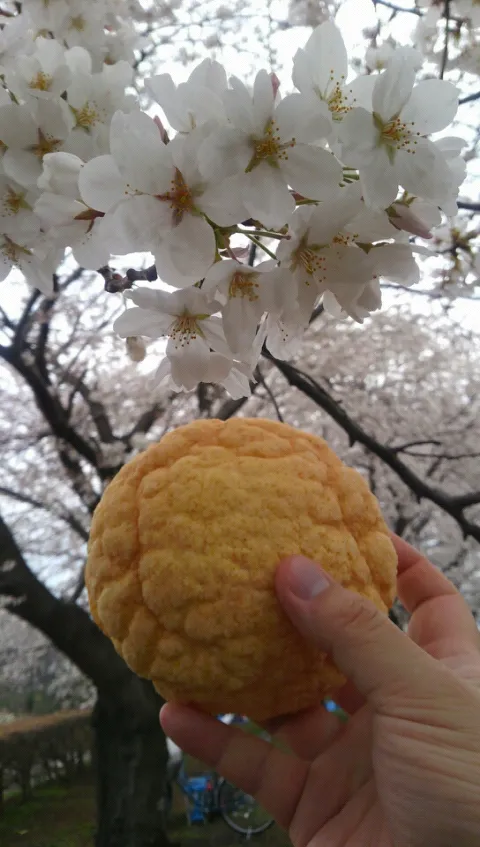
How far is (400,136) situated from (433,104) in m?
0.07

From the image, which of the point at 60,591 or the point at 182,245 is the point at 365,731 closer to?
the point at 182,245

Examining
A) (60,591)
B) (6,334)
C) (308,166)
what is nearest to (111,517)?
(308,166)

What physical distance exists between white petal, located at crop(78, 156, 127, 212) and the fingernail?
0.47 m

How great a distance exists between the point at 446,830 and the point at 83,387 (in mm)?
4123

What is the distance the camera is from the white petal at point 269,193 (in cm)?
54

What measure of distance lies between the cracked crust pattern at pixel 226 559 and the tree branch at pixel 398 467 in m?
1.02

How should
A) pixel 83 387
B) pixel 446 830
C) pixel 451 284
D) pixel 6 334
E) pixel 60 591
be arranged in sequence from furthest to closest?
pixel 60 591
pixel 83 387
pixel 6 334
pixel 451 284
pixel 446 830

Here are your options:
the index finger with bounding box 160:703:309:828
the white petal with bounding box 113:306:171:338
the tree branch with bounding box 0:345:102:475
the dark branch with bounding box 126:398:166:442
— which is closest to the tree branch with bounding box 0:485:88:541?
the dark branch with bounding box 126:398:166:442

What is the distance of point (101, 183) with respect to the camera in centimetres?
56

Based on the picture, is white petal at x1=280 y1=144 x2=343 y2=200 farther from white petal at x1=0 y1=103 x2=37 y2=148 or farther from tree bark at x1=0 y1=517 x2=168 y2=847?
tree bark at x1=0 y1=517 x2=168 y2=847

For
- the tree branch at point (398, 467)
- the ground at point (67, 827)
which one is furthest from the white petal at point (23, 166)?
the ground at point (67, 827)

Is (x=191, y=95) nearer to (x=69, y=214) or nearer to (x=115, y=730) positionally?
(x=69, y=214)

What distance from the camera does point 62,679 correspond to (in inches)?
294

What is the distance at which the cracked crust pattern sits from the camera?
0.73 metres
